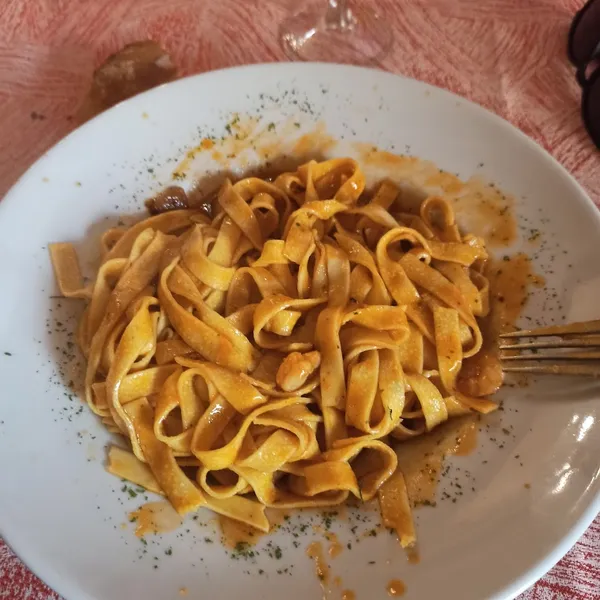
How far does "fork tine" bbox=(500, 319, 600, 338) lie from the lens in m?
1.34

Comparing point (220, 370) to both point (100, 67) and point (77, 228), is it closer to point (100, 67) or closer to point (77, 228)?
point (77, 228)

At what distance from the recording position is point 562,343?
137 cm

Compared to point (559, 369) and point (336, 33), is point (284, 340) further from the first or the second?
point (336, 33)

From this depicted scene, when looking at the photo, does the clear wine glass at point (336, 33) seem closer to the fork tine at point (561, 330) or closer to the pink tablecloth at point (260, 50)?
the pink tablecloth at point (260, 50)

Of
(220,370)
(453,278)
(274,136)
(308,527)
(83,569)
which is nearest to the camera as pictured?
(83,569)

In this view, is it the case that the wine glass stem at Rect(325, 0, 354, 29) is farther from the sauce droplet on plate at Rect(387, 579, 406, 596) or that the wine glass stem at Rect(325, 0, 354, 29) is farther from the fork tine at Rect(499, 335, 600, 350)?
the sauce droplet on plate at Rect(387, 579, 406, 596)

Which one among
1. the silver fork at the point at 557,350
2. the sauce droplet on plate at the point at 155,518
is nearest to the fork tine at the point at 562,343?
the silver fork at the point at 557,350

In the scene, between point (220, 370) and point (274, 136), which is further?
point (274, 136)

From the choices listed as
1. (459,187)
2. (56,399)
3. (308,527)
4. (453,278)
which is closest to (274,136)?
(459,187)

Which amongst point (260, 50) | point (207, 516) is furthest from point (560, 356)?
point (260, 50)

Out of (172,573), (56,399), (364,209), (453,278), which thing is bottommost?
(172,573)

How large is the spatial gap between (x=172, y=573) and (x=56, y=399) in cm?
50

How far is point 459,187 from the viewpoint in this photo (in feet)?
5.35

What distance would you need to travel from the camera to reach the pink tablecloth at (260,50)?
199cm
